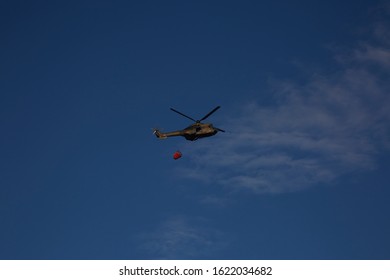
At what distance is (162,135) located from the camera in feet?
500

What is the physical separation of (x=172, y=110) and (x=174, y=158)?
9.94 m
